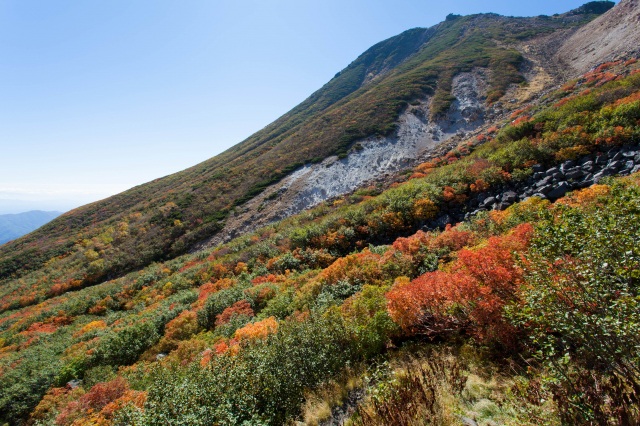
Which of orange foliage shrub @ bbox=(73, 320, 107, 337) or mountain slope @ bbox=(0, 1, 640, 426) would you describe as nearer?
mountain slope @ bbox=(0, 1, 640, 426)

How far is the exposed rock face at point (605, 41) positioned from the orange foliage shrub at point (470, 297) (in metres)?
45.9

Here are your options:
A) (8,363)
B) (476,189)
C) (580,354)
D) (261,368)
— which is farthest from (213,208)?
(580,354)

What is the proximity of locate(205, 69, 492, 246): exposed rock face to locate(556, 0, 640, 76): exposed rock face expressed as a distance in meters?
14.8

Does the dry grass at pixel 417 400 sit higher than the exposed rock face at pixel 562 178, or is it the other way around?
the dry grass at pixel 417 400

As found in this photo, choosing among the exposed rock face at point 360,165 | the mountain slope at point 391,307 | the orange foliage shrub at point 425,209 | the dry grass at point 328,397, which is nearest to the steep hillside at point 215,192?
the exposed rock face at point 360,165

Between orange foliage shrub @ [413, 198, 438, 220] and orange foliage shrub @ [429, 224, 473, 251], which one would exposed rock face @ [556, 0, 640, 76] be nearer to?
orange foliage shrub @ [413, 198, 438, 220]

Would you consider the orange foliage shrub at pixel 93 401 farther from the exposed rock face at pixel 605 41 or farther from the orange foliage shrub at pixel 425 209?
the exposed rock face at pixel 605 41

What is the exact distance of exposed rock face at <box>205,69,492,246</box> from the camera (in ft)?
116

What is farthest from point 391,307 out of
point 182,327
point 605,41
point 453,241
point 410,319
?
point 605,41

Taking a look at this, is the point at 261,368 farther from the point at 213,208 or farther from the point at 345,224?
the point at 213,208

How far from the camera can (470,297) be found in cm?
674

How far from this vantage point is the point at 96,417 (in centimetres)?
783

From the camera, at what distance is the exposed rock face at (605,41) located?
37.9 meters

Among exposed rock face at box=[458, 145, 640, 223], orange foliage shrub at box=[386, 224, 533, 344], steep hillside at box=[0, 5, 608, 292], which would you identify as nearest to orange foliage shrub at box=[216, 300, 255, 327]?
orange foliage shrub at box=[386, 224, 533, 344]
